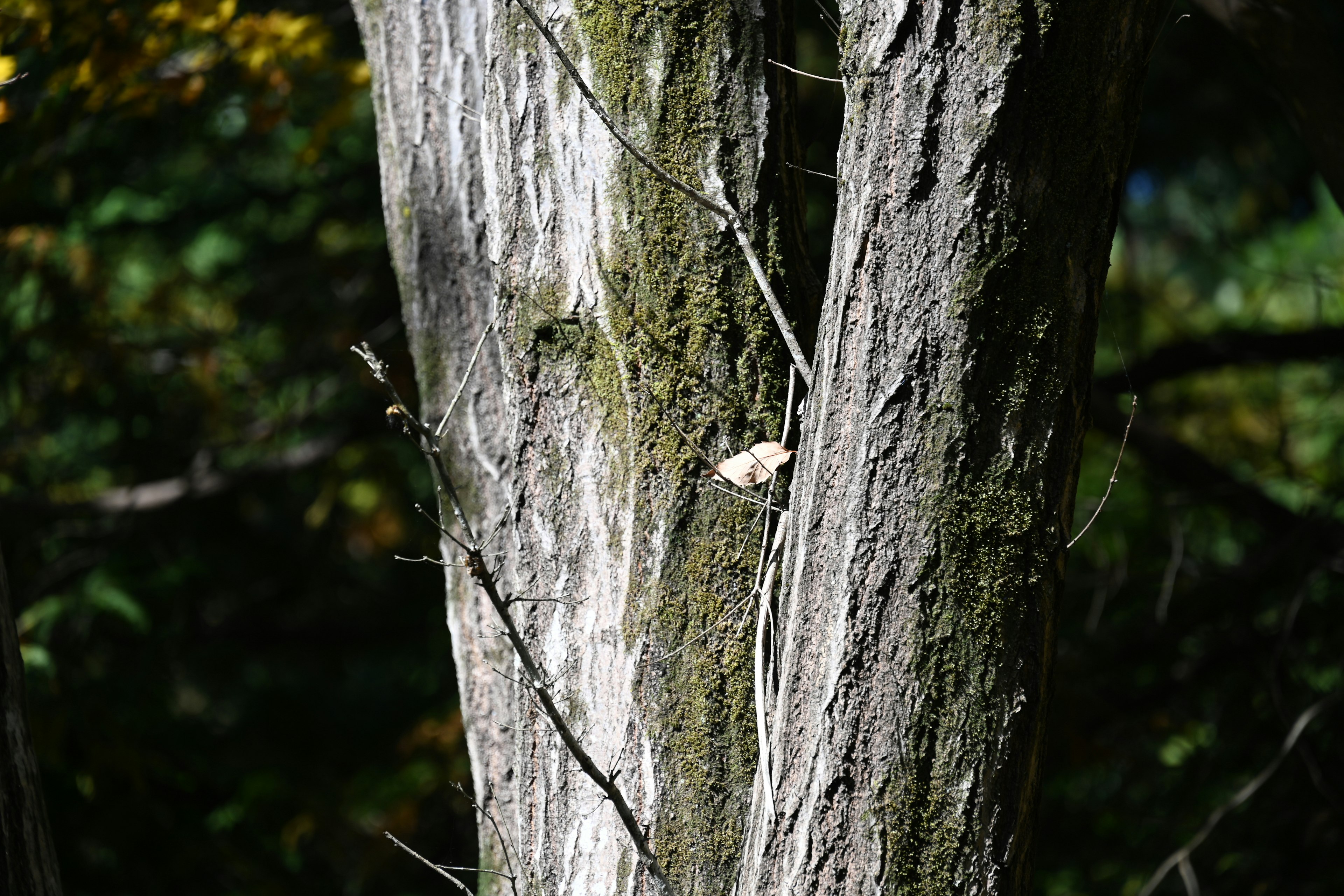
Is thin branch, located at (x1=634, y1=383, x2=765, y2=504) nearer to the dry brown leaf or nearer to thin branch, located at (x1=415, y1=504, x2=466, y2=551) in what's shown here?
the dry brown leaf

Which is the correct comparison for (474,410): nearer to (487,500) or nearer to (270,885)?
(487,500)

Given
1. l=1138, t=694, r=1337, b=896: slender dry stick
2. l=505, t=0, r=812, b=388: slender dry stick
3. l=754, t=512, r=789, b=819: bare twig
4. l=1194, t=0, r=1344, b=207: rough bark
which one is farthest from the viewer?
l=1138, t=694, r=1337, b=896: slender dry stick

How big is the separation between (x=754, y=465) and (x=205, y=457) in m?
4.05

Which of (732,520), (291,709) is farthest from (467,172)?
(291,709)

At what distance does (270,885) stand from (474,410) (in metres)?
2.94

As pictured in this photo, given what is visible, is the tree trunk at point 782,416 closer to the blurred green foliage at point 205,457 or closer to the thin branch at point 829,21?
the thin branch at point 829,21

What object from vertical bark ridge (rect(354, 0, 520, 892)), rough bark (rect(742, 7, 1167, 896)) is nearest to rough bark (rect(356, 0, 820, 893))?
rough bark (rect(742, 7, 1167, 896))

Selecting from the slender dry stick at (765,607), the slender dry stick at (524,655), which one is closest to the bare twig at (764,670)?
the slender dry stick at (765,607)

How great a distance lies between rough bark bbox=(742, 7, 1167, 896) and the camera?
3.84 feet

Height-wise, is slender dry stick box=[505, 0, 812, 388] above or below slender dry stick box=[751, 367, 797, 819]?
above

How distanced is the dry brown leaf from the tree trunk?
1.6 inches

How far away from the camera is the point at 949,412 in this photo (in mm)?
1185

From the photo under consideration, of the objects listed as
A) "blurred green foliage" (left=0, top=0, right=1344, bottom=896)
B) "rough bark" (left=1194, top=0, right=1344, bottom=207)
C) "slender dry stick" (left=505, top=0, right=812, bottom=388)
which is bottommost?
"blurred green foliage" (left=0, top=0, right=1344, bottom=896)

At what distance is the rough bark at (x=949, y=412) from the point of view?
3.84 ft
